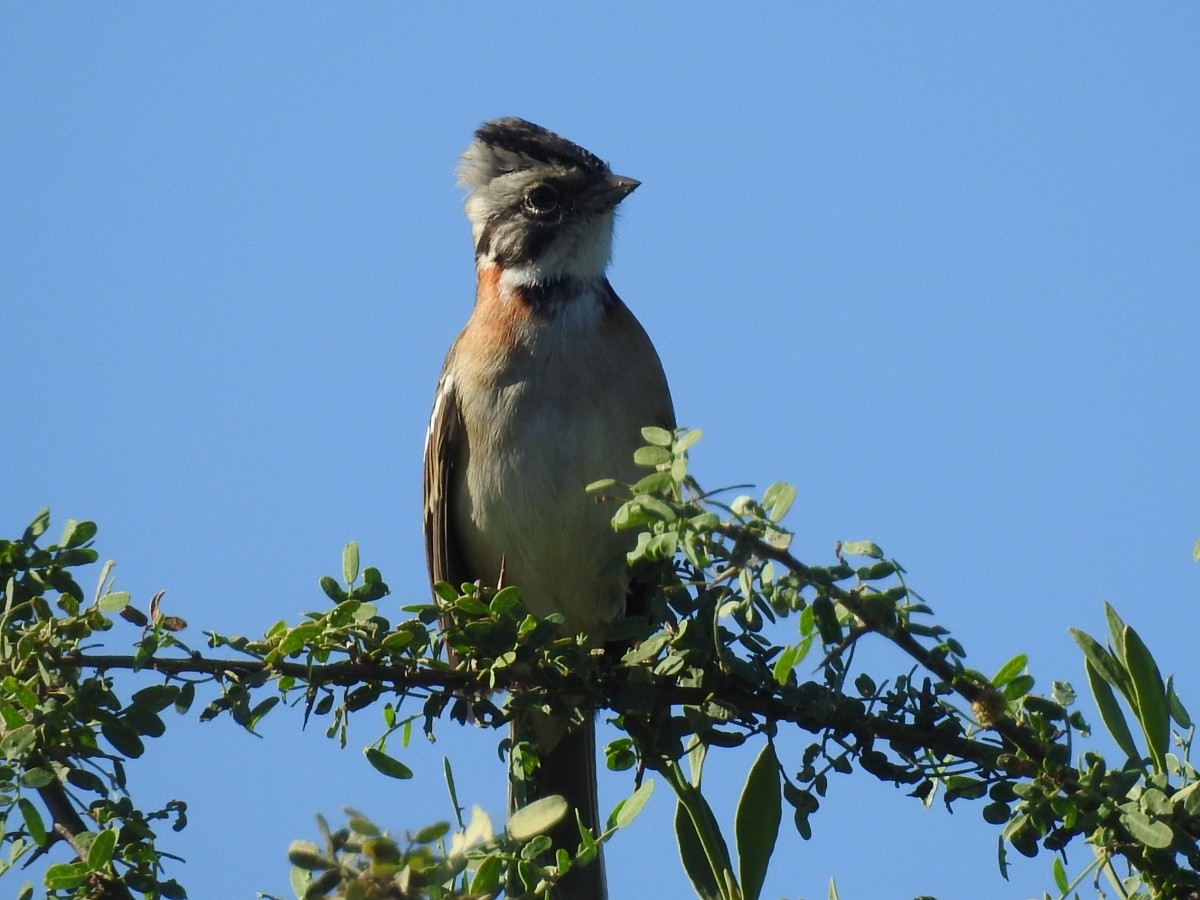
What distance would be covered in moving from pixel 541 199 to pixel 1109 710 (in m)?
3.91

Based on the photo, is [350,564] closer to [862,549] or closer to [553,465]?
[862,549]

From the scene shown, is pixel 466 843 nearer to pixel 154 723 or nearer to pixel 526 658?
pixel 154 723

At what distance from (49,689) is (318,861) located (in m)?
1.35

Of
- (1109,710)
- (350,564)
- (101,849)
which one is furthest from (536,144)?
(101,849)

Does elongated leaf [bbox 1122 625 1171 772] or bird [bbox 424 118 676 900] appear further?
bird [bbox 424 118 676 900]

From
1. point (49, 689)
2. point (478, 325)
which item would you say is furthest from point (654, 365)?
point (49, 689)

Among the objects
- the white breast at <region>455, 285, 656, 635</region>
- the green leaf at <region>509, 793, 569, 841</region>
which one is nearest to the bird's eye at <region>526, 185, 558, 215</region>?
the white breast at <region>455, 285, 656, 635</region>

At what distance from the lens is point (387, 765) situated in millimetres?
3865

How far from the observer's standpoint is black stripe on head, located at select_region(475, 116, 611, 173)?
689cm

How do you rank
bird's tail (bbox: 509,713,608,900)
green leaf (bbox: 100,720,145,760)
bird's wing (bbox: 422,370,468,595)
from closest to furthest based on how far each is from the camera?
green leaf (bbox: 100,720,145,760) → bird's tail (bbox: 509,713,608,900) → bird's wing (bbox: 422,370,468,595)

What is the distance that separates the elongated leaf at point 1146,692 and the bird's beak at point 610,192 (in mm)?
3632

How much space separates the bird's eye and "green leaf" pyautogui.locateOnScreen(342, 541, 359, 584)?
3.33 meters

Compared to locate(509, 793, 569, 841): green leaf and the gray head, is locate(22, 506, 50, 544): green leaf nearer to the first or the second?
locate(509, 793, 569, 841): green leaf

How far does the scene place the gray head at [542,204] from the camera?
6766mm
